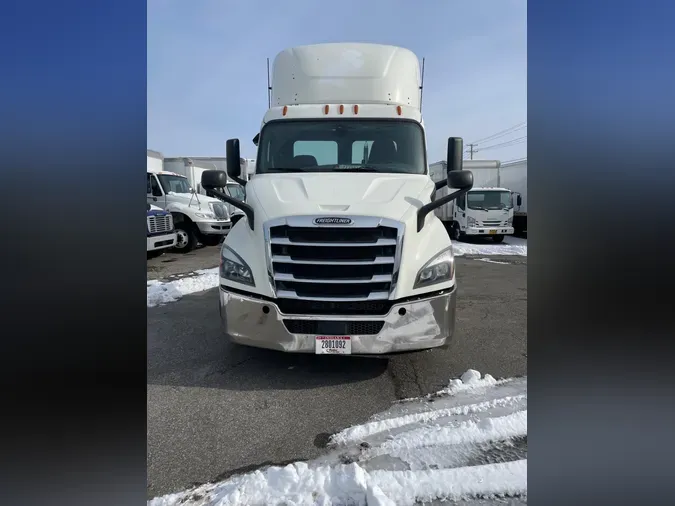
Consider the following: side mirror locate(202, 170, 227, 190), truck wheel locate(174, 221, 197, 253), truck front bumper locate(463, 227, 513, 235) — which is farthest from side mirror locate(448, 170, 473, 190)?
truck front bumper locate(463, 227, 513, 235)

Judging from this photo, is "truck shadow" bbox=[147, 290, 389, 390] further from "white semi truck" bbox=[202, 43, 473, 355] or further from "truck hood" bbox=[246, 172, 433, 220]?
"truck hood" bbox=[246, 172, 433, 220]

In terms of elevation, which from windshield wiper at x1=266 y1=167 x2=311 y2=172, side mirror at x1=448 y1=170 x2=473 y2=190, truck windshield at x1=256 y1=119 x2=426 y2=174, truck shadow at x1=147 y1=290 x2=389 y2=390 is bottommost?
truck shadow at x1=147 y1=290 x2=389 y2=390

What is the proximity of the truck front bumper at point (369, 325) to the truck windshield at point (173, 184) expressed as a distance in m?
10.8

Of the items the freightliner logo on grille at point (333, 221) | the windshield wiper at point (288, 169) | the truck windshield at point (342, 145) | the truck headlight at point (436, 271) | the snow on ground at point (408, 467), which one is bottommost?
the snow on ground at point (408, 467)

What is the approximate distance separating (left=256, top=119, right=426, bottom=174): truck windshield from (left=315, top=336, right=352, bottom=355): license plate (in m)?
2.15

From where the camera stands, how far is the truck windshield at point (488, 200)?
636 inches

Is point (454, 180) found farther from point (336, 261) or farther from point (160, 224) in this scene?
point (160, 224)

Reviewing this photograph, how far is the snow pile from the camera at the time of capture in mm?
6401

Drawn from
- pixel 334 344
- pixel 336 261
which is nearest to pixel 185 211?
pixel 336 261

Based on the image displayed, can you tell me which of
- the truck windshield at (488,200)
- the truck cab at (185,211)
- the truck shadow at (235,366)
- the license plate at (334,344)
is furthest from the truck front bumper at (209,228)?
the truck windshield at (488,200)

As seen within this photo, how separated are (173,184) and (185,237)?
204 centimetres

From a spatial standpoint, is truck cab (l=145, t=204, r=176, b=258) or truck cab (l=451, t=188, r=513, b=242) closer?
truck cab (l=145, t=204, r=176, b=258)

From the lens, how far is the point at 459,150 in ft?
15.7

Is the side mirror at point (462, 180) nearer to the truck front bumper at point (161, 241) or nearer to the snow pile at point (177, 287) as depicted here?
the snow pile at point (177, 287)
